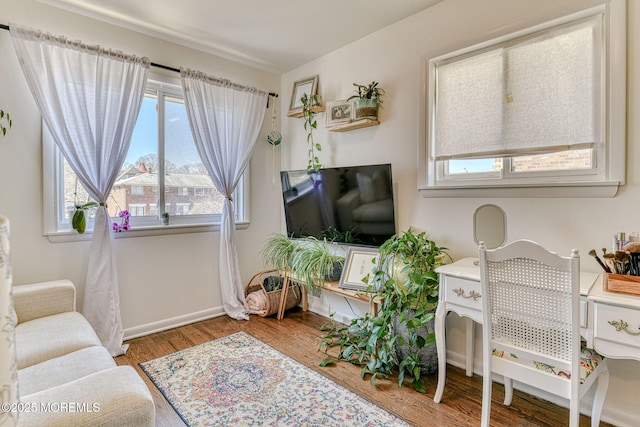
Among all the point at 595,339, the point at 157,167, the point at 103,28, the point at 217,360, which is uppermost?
the point at 103,28

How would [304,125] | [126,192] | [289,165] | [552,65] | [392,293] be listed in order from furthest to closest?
[289,165], [304,125], [126,192], [392,293], [552,65]

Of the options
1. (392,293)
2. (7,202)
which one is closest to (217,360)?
(392,293)

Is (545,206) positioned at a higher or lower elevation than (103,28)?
lower

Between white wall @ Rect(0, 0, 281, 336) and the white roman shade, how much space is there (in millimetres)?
2017

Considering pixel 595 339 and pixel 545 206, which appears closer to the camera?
pixel 595 339

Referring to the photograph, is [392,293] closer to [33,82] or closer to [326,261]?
[326,261]

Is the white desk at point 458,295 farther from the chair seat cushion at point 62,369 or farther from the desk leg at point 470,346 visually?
the chair seat cushion at point 62,369

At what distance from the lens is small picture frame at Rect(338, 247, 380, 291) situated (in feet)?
8.66

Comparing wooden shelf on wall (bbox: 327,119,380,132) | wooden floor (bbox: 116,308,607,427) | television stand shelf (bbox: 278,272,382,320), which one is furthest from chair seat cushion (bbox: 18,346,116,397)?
wooden shelf on wall (bbox: 327,119,380,132)

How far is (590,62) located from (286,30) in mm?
2151

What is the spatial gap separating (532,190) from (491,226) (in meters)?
0.31

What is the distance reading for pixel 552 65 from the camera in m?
1.92

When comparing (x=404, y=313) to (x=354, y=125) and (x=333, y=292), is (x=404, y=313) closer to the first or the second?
(x=333, y=292)

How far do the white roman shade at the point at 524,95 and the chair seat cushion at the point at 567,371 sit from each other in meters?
1.09
